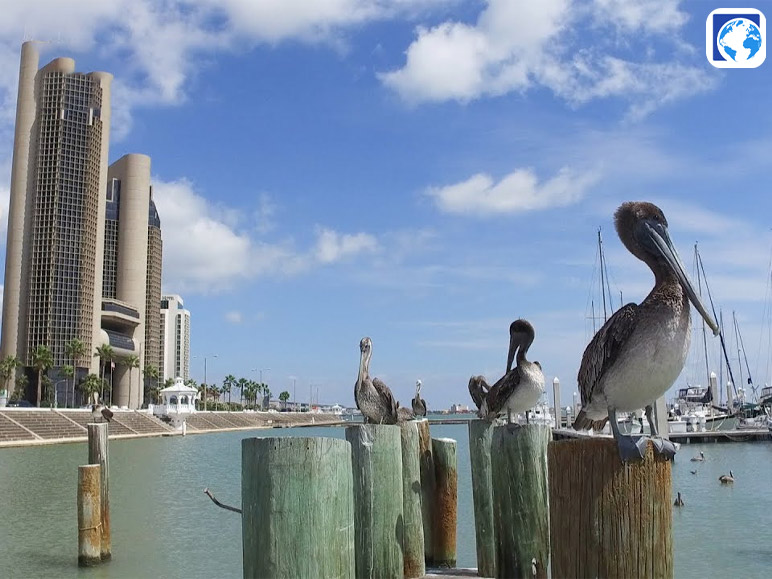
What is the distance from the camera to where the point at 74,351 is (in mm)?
105312

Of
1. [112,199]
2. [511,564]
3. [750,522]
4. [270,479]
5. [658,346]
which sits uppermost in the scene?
[112,199]

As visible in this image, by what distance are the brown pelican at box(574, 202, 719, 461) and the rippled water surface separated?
36.4 ft

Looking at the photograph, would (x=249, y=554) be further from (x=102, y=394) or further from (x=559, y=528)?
(x=102, y=394)

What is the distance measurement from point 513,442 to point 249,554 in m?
4.11

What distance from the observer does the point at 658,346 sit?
167 inches

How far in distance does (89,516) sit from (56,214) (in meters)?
110

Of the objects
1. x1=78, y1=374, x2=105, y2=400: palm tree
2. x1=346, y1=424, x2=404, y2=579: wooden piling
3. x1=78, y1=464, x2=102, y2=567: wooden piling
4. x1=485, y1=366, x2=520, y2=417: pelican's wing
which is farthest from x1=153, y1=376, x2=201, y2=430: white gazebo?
x1=346, y1=424, x2=404, y2=579: wooden piling

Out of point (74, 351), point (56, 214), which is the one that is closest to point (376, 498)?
point (74, 351)

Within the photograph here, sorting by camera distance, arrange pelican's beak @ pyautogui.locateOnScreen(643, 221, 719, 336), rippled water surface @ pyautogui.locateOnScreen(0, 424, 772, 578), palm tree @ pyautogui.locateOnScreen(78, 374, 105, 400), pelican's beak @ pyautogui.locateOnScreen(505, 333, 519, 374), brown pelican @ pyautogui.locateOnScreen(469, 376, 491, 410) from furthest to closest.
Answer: palm tree @ pyautogui.locateOnScreen(78, 374, 105, 400)
rippled water surface @ pyautogui.locateOnScreen(0, 424, 772, 578)
brown pelican @ pyautogui.locateOnScreen(469, 376, 491, 410)
pelican's beak @ pyautogui.locateOnScreen(505, 333, 519, 374)
pelican's beak @ pyautogui.locateOnScreen(643, 221, 719, 336)

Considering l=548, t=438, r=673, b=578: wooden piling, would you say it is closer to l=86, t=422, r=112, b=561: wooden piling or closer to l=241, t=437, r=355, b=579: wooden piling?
l=241, t=437, r=355, b=579: wooden piling

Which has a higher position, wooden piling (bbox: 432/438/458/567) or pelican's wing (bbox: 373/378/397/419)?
pelican's wing (bbox: 373/378/397/419)

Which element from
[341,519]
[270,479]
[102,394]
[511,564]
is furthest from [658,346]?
[102,394]

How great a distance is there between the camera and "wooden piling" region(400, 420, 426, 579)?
9.44m

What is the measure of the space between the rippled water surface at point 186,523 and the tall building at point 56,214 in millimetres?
78591
